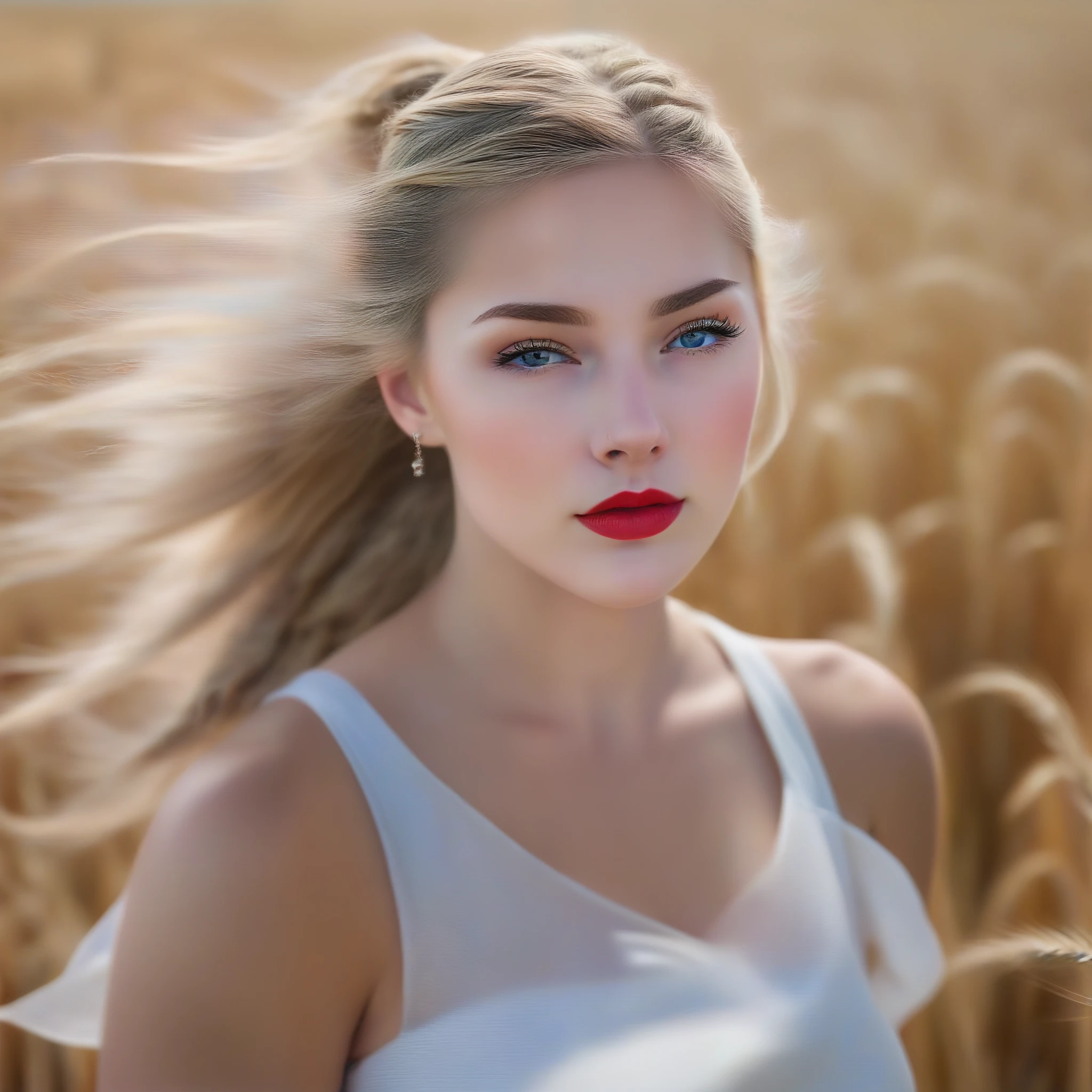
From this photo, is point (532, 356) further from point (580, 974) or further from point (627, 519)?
point (580, 974)

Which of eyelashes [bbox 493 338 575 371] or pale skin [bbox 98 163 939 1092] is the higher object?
eyelashes [bbox 493 338 575 371]

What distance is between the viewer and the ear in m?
0.94

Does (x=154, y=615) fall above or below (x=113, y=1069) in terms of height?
above

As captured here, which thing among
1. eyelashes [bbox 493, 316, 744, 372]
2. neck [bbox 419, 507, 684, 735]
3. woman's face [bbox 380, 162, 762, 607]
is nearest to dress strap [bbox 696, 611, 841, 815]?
neck [bbox 419, 507, 684, 735]

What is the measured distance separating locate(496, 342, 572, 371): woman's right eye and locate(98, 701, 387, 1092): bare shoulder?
12.5 inches

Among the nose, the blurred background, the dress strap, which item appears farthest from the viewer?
the blurred background

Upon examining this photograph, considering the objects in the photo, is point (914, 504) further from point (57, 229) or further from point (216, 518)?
point (57, 229)

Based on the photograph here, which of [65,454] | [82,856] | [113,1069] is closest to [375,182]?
[65,454]

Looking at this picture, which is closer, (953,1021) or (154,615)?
(154,615)

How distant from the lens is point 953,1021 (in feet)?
4.49

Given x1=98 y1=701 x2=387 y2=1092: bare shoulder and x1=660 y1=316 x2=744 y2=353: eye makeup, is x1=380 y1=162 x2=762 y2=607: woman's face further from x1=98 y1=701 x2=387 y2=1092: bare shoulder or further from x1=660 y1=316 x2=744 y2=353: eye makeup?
x1=98 y1=701 x2=387 y2=1092: bare shoulder

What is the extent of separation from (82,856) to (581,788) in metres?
0.81

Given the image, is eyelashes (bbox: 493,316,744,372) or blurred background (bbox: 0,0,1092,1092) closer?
eyelashes (bbox: 493,316,744,372)

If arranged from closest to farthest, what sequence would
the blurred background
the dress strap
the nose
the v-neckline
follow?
the nose < the v-neckline < the dress strap < the blurred background
